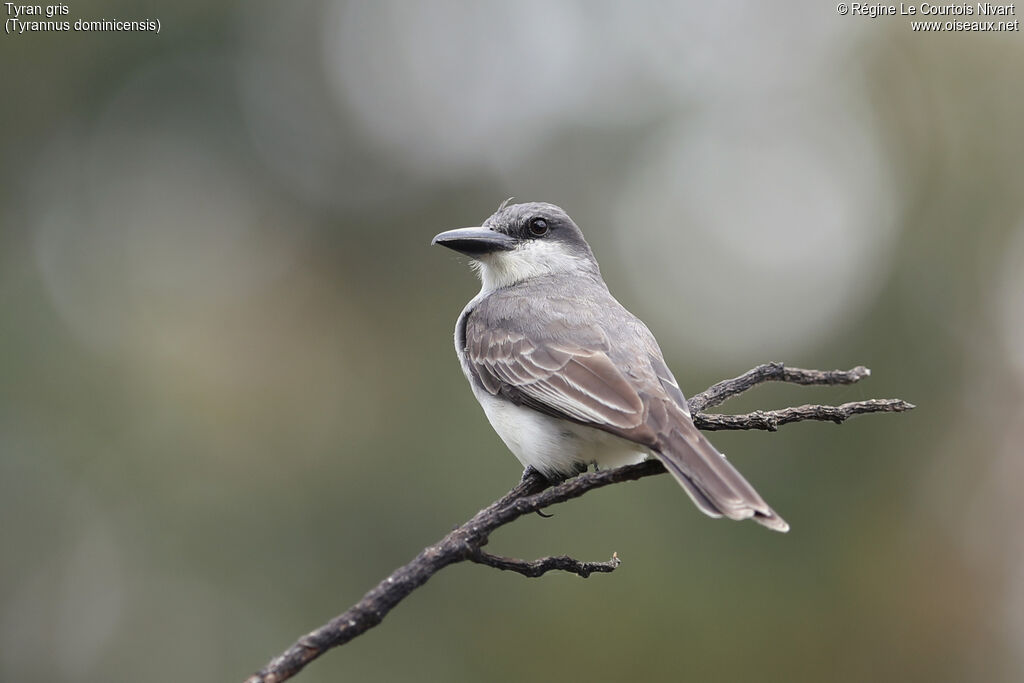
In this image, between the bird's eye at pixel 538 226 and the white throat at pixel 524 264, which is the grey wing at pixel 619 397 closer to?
the white throat at pixel 524 264

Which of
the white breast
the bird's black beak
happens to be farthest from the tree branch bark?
the bird's black beak

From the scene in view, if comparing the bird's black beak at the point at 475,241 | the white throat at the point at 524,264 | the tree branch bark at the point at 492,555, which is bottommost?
the tree branch bark at the point at 492,555

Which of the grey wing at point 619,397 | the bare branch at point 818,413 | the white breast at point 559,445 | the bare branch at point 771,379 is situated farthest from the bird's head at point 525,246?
the bare branch at point 818,413

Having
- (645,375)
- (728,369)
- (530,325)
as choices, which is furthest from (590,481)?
(728,369)

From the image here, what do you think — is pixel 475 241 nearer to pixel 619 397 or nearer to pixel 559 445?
pixel 559 445

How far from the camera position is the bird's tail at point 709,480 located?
3.57 m

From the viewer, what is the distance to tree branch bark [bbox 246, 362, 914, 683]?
251cm

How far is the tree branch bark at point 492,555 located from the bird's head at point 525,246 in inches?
85.1

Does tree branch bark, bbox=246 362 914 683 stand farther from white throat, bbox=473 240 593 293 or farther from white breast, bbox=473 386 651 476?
white throat, bbox=473 240 593 293

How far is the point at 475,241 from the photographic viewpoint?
19.2ft

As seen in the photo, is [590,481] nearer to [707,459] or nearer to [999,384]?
[707,459]

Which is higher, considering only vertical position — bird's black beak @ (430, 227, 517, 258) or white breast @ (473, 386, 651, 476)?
bird's black beak @ (430, 227, 517, 258)

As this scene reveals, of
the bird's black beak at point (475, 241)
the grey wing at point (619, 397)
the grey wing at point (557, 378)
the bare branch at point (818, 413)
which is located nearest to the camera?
the bare branch at point (818, 413)

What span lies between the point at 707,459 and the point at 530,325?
1.72 metres
